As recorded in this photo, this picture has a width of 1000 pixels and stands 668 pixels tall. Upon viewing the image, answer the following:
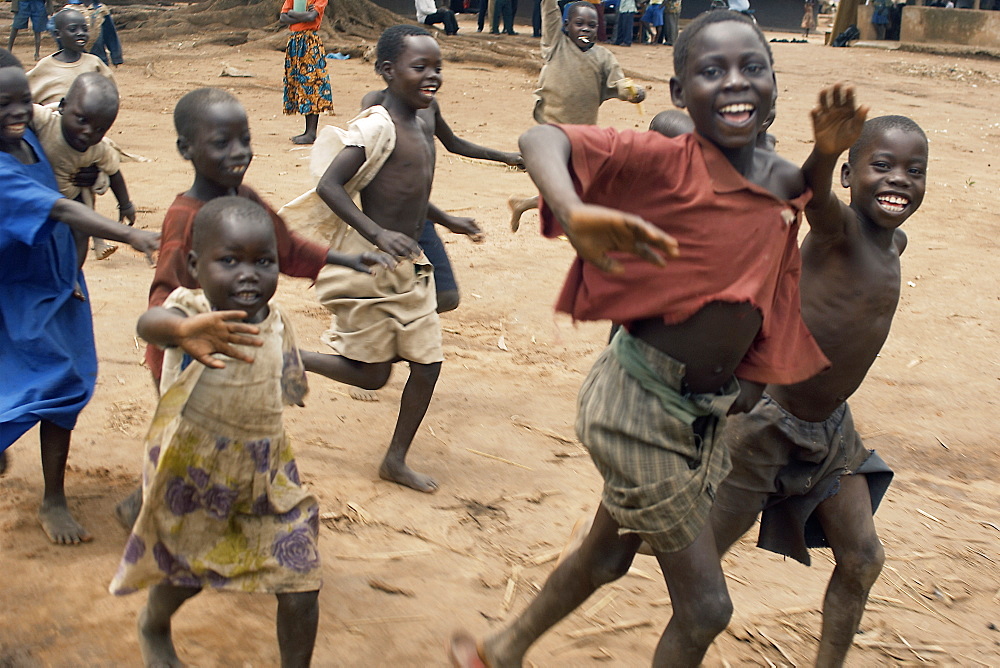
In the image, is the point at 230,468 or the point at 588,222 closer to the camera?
the point at 588,222

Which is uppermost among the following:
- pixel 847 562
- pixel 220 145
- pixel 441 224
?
pixel 220 145

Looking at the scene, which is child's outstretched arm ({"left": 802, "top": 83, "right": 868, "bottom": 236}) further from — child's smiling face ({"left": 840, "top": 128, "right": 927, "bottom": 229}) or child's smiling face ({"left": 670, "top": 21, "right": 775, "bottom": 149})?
child's smiling face ({"left": 840, "top": 128, "right": 927, "bottom": 229})

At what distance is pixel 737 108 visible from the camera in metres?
2.34

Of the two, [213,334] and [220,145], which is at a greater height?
[220,145]

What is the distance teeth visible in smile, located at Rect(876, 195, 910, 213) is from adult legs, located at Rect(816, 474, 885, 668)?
0.77m

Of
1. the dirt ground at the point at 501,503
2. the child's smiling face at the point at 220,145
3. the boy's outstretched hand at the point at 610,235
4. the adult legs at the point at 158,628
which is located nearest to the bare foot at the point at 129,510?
the dirt ground at the point at 501,503

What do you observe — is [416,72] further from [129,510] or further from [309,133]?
[309,133]

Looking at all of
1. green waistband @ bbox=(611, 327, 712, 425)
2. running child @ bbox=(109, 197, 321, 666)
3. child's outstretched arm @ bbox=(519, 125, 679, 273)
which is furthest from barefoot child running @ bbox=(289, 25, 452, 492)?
child's outstretched arm @ bbox=(519, 125, 679, 273)

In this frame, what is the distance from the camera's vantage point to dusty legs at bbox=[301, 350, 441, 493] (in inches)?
165

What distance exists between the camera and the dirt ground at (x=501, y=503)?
10.5 feet

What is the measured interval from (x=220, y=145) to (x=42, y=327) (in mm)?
1044

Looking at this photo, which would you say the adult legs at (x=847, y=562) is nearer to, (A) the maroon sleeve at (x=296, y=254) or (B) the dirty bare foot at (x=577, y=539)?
(B) the dirty bare foot at (x=577, y=539)

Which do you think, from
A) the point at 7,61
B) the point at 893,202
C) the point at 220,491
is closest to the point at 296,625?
the point at 220,491

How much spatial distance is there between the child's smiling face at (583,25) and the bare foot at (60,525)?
5.71 metres
